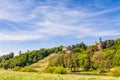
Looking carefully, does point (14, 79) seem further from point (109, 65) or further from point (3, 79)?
point (109, 65)

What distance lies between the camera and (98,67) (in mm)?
184250

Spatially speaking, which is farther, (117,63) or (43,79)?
(117,63)

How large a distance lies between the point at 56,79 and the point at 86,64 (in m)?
173

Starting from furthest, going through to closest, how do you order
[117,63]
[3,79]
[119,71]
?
[117,63] → [119,71] → [3,79]

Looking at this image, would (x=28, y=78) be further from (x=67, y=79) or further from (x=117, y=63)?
(x=117, y=63)

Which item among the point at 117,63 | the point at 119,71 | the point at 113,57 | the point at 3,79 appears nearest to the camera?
the point at 3,79

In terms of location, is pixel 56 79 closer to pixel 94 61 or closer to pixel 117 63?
pixel 117 63

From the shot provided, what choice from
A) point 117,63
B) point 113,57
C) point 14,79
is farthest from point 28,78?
point 113,57

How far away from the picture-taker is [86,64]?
198m

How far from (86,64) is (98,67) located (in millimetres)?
15314

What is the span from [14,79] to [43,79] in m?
2.94

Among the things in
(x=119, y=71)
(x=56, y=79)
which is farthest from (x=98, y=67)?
(x=56, y=79)

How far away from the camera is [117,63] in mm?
177250

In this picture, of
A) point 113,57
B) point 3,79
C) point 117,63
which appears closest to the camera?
point 3,79
